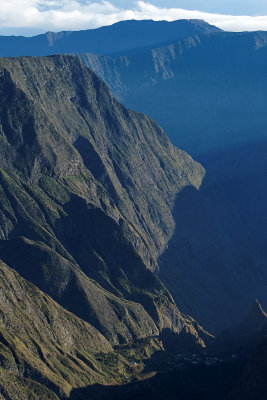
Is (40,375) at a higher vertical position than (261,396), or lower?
higher

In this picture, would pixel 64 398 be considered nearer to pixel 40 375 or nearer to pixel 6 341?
pixel 40 375

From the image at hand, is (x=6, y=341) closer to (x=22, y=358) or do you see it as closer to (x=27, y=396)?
(x=22, y=358)

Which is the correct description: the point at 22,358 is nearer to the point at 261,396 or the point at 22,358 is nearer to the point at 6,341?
the point at 6,341

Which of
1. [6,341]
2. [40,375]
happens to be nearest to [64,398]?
[40,375]

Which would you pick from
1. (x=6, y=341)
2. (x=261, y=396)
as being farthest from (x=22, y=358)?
(x=261, y=396)

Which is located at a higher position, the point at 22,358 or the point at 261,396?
the point at 22,358

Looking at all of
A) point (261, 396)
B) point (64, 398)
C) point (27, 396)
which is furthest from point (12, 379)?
point (261, 396)

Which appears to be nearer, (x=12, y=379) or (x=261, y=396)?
(x=12, y=379)
